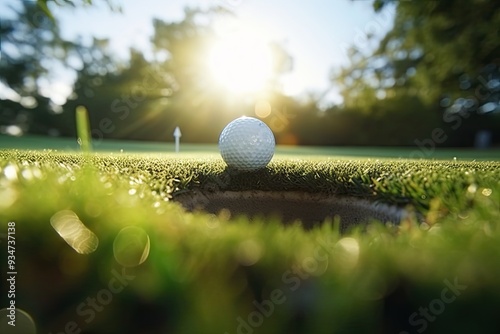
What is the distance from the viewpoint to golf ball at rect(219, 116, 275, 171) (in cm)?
441

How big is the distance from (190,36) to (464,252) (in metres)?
35.2

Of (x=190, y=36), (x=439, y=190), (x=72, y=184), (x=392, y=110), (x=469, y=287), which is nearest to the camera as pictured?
(x=469, y=287)

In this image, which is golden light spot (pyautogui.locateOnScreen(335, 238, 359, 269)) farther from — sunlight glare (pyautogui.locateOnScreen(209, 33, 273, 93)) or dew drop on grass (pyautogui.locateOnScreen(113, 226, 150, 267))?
sunlight glare (pyautogui.locateOnScreen(209, 33, 273, 93))

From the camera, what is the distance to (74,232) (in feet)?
3.60

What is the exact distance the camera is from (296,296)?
3.14 ft

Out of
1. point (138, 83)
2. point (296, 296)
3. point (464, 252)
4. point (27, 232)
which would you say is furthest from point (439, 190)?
point (138, 83)

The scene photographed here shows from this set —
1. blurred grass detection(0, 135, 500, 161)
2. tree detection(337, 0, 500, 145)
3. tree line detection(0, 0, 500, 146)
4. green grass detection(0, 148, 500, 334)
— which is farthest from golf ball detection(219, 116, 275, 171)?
tree line detection(0, 0, 500, 146)

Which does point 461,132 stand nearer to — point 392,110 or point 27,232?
point 392,110

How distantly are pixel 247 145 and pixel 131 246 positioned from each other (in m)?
3.40

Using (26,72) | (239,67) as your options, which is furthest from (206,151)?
(26,72)

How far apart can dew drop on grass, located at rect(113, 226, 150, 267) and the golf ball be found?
332 cm

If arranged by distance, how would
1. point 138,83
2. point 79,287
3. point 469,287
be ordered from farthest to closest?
point 138,83, point 79,287, point 469,287

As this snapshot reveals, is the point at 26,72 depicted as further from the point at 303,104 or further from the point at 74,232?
the point at 74,232

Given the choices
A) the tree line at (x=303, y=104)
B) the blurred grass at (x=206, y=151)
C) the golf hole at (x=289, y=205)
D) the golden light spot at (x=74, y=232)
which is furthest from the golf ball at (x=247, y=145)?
the tree line at (x=303, y=104)
